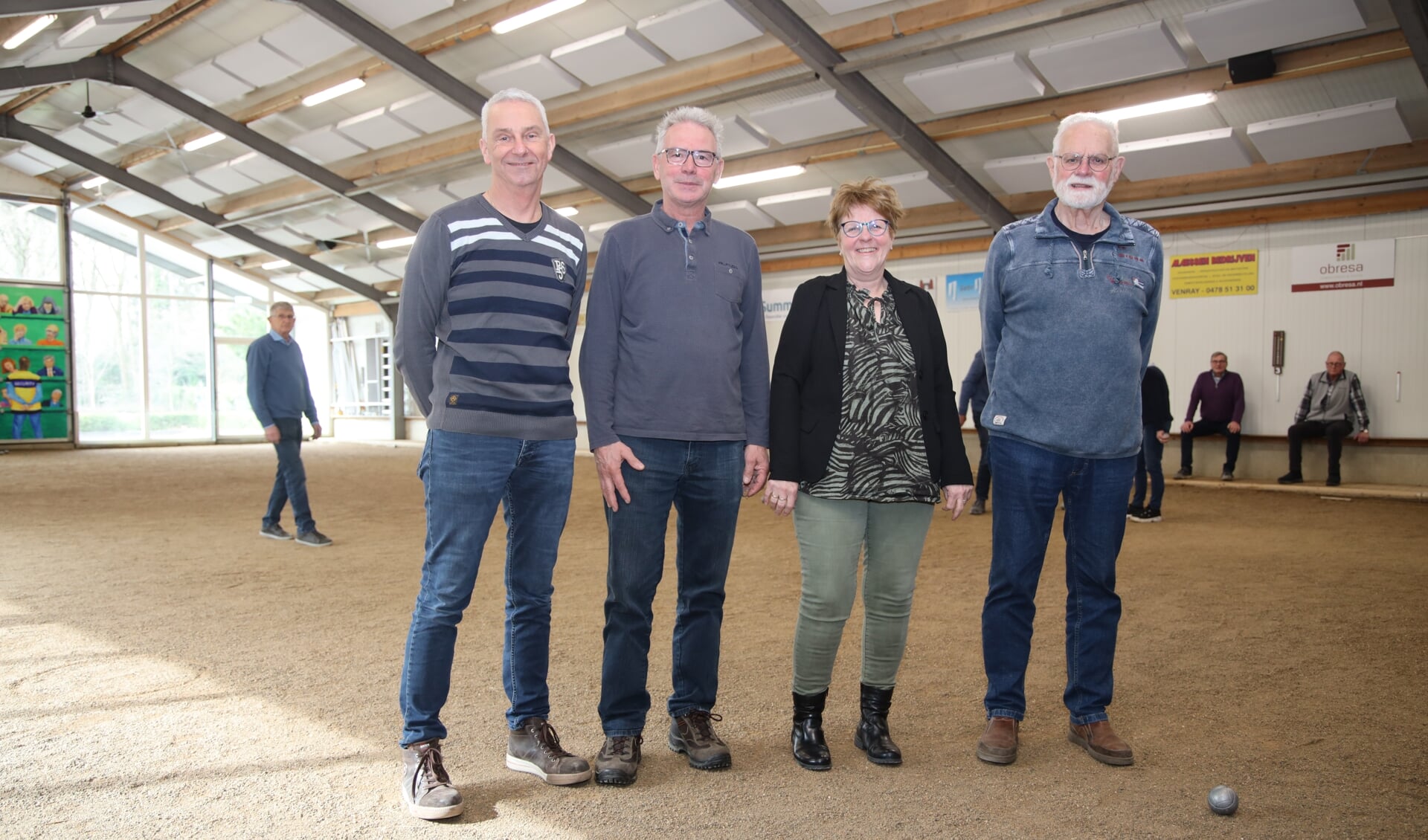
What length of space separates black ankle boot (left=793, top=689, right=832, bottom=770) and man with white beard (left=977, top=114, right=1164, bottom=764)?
43 cm

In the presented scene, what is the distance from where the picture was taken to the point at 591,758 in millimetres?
2539

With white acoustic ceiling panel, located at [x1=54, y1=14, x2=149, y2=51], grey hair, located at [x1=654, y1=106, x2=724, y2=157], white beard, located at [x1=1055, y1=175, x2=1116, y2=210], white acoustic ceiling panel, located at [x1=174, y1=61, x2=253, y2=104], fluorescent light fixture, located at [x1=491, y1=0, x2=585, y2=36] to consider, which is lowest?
white beard, located at [x1=1055, y1=175, x2=1116, y2=210]

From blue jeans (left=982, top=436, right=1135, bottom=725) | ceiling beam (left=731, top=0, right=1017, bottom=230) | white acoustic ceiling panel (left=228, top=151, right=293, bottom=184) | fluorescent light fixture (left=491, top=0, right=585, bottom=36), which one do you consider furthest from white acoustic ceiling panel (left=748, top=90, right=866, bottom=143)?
white acoustic ceiling panel (left=228, top=151, right=293, bottom=184)

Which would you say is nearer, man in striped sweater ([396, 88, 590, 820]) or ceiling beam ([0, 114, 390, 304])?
man in striped sweater ([396, 88, 590, 820])

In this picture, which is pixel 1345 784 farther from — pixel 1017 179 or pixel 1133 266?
pixel 1017 179

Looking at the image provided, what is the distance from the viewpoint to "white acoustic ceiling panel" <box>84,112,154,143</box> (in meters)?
14.1

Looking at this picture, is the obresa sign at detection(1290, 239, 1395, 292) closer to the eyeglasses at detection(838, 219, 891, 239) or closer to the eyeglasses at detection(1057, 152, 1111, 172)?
the eyeglasses at detection(1057, 152, 1111, 172)

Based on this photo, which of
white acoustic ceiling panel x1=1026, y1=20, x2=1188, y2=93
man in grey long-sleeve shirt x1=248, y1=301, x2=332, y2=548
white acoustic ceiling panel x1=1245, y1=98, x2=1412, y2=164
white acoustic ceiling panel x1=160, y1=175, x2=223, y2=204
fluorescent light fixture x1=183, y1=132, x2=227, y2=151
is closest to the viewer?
man in grey long-sleeve shirt x1=248, y1=301, x2=332, y2=548

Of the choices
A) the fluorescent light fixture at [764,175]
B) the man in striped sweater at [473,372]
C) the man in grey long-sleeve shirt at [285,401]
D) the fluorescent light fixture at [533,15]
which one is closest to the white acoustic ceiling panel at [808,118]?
the fluorescent light fixture at [764,175]

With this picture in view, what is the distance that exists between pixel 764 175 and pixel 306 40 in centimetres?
521

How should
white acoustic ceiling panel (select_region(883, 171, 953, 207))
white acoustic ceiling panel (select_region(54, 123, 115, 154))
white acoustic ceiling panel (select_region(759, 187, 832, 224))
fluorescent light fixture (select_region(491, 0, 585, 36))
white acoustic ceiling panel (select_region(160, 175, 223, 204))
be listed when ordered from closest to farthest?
fluorescent light fixture (select_region(491, 0, 585, 36)) → white acoustic ceiling panel (select_region(883, 171, 953, 207)) → white acoustic ceiling panel (select_region(759, 187, 832, 224)) → white acoustic ceiling panel (select_region(54, 123, 115, 154)) → white acoustic ceiling panel (select_region(160, 175, 223, 204))

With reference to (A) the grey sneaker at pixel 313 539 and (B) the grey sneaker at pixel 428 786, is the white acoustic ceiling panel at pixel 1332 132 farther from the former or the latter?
(B) the grey sneaker at pixel 428 786

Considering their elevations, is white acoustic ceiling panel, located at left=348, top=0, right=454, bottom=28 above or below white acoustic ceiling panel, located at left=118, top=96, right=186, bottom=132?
below

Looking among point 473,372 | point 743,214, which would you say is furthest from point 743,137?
point 473,372
